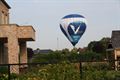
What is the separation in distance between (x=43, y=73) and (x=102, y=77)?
7.90ft

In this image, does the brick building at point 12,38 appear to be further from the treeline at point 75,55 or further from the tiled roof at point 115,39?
the tiled roof at point 115,39

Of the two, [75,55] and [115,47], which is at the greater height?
[115,47]

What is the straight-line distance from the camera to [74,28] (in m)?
57.8

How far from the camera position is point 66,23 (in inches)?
2303

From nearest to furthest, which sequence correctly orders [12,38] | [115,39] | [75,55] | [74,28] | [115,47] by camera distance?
[12,38] < [74,28] < [75,55] < [115,47] < [115,39]

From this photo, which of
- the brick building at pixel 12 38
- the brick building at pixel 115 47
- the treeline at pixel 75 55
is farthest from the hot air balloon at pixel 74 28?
the brick building at pixel 115 47

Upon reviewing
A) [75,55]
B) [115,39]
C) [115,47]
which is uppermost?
[115,39]

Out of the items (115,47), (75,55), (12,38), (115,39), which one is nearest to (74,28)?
(75,55)

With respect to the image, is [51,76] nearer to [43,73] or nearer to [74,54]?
[43,73]

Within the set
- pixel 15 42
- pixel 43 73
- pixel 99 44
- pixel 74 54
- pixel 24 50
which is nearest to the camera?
pixel 43 73

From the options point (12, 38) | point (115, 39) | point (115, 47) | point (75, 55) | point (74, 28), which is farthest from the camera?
point (115, 39)

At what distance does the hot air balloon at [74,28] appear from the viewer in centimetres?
5766

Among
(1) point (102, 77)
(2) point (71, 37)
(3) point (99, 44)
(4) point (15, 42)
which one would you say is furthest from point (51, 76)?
(3) point (99, 44)

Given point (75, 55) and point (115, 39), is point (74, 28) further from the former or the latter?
point (115, 39)
